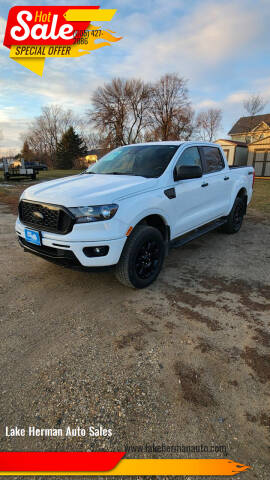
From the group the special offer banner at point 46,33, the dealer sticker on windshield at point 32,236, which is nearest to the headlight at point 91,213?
the dealer sticker on windshield at point 32,236

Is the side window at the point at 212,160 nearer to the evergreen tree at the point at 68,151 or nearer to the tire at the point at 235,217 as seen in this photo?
the tire at the point at 235,217

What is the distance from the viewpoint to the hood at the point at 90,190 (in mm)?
2602

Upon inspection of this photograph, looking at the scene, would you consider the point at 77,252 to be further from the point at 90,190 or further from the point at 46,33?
the point at 46,33

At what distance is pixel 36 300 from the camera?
9.71ft

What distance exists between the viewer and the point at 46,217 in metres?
2.78

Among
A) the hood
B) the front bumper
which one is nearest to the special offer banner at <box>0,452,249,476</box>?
the front bumper

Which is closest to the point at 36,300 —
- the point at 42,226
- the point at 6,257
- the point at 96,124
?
the point at 42,226

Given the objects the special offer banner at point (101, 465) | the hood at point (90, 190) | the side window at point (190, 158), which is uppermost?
the side window at point (190, 158)

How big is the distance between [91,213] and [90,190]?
35 cm

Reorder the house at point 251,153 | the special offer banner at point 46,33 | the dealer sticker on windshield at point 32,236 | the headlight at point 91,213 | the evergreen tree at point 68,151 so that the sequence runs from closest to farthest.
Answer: the headlight at point 91,213 < the dealer sticker on windshield at point 32,236 < the special offer banner at point 46,33 < the house at point 251,153 < the evergreen tree at point 68,151

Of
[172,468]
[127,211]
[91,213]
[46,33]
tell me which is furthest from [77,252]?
[46,33]

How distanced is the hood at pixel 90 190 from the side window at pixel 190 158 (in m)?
0.77

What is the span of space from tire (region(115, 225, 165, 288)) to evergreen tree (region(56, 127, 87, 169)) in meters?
51.6

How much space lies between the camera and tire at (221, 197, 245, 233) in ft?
17.4
